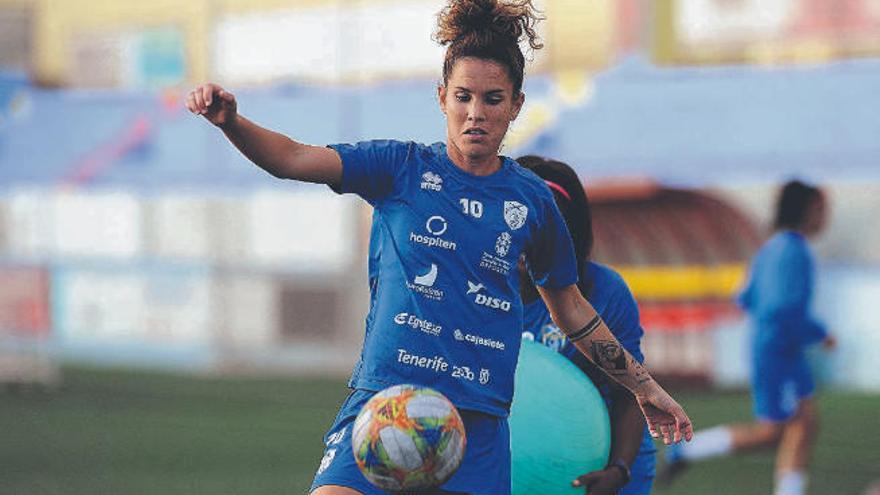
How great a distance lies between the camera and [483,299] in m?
4.29

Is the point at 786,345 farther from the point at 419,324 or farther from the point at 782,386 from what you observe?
the point at 419,324

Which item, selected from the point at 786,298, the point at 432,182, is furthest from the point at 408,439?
the point at 786,298

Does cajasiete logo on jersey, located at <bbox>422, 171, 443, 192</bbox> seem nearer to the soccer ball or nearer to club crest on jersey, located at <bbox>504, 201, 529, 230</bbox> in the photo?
club crest on jersey, located at <bbox>504, 201, 529, 230</bbox>

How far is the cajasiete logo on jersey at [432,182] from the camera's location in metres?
4.29

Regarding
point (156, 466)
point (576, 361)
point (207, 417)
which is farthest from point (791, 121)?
point (576, 361)

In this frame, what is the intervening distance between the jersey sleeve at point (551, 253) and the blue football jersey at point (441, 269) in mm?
68

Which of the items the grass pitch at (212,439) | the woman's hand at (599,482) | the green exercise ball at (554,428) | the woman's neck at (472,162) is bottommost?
the grass pitch at (212,439)

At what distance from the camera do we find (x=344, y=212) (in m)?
19.4

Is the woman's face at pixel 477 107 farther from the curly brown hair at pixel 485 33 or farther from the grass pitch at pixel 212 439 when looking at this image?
the grass pitch at pixel 212 439

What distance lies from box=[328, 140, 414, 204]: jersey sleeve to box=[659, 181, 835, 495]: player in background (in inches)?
206

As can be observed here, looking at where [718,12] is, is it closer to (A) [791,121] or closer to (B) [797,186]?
(A) [791,121]

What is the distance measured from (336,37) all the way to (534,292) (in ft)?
50.6

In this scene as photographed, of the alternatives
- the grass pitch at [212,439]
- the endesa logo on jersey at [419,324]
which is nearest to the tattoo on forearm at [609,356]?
the endesa logo on jersey at [419,324]

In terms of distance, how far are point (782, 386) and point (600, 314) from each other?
15.2ft
